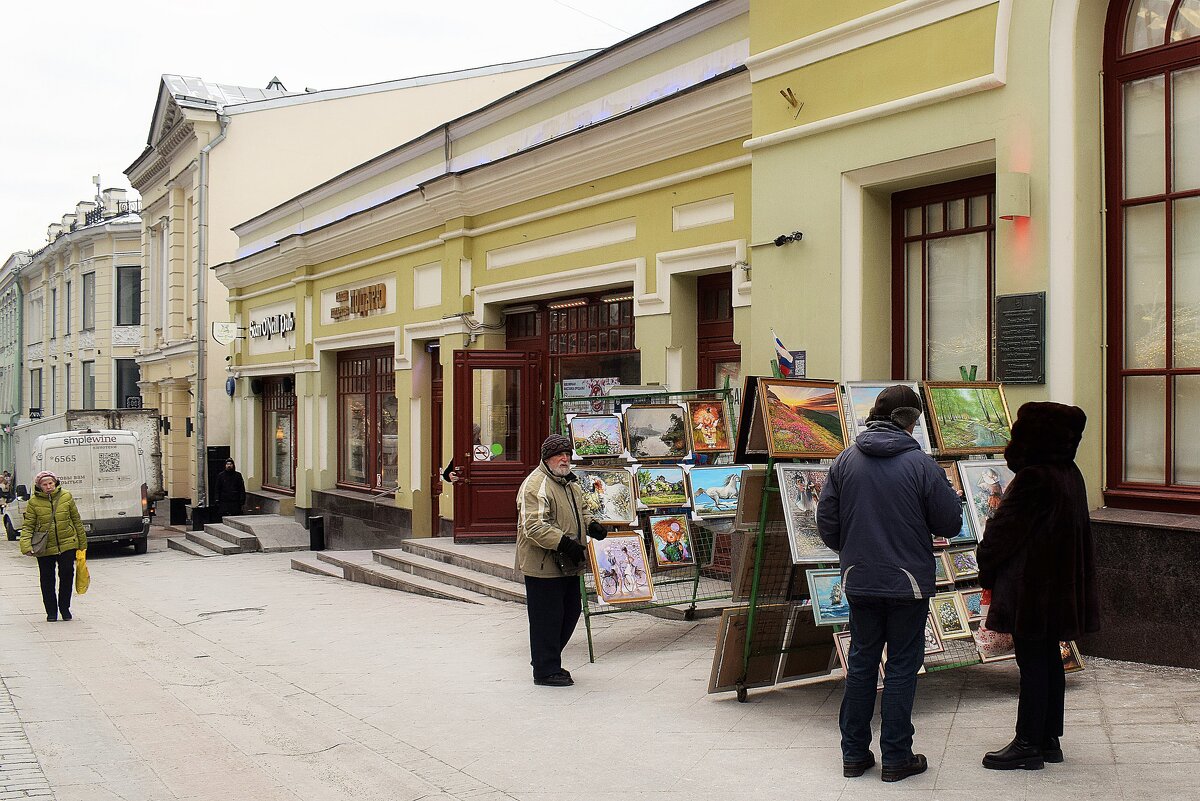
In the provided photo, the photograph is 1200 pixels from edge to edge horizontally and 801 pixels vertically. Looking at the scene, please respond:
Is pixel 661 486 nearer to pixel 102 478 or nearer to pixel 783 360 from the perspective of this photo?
pixel 783 360

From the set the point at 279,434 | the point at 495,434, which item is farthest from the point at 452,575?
the point at 279,434

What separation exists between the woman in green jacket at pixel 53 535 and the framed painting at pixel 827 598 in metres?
8.85

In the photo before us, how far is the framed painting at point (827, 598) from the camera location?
5.81 metres

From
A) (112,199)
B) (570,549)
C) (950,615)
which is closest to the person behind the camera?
(950,615)

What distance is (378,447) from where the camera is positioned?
724 inches

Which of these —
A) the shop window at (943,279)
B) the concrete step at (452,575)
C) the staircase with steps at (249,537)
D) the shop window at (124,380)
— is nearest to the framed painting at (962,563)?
the shop window at (943,279)

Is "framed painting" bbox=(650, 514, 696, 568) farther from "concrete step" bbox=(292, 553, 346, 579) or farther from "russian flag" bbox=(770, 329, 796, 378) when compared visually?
"concrete step" bbox=(292, 553, 346, 579)

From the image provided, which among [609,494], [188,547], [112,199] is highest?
[112,199]

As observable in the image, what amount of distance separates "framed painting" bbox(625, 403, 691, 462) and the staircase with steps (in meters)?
12.6

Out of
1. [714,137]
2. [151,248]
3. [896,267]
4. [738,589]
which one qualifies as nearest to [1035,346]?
[896,267]

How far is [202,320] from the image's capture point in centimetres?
2564

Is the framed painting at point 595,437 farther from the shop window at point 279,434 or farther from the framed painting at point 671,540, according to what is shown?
the shop window at point 279,434

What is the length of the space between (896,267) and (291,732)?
5.34 m

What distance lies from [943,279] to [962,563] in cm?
260
